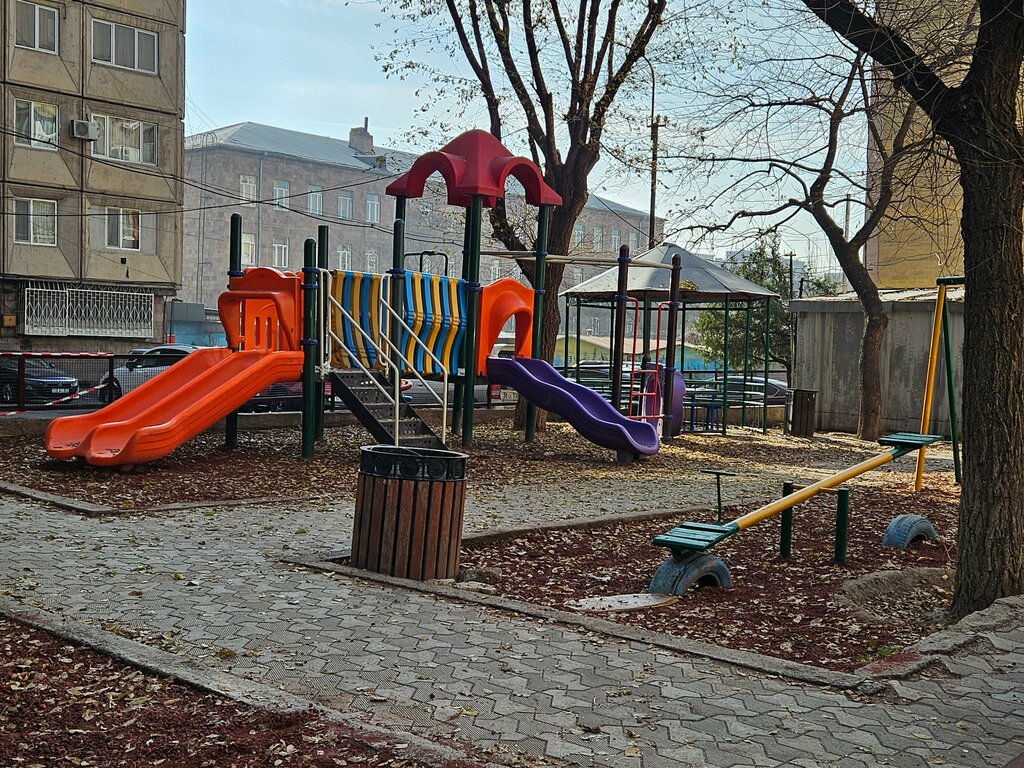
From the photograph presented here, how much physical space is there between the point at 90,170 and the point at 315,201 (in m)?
25.8

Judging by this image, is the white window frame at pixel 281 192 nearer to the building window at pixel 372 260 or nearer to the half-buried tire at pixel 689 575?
the building window at pixel 372 260

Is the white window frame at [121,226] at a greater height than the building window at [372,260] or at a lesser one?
lesser

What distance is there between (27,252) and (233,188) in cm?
2413

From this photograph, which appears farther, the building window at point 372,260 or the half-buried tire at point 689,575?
the building window at point 372,260

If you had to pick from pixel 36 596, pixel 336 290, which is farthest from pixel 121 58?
pixel 36 596

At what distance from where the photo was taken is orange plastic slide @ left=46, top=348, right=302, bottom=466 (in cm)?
1168

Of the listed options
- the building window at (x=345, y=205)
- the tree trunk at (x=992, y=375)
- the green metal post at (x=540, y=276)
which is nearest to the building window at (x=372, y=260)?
the building window at (x=345, y=205)

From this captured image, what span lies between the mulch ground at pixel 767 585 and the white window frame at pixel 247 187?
5073 centimetres

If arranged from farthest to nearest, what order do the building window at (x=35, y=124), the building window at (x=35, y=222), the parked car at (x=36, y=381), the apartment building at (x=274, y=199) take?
1. the apartment building at (x=274, y=199)
2. the building window at (x=35, y=222)
3. the building window at (x=35, y=124)
4. the parked car at (x=36, y=381)

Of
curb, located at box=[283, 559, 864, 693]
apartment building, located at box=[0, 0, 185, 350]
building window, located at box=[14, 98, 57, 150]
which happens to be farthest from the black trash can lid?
building window, located at box=[14, 98, 57, 150]

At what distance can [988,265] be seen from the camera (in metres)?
6.52

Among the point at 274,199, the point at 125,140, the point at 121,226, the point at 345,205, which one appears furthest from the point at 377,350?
the point at 345,205

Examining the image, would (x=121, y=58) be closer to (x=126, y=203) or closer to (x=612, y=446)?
(x=126, y=203)

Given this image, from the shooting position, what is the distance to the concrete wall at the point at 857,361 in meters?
21.5
